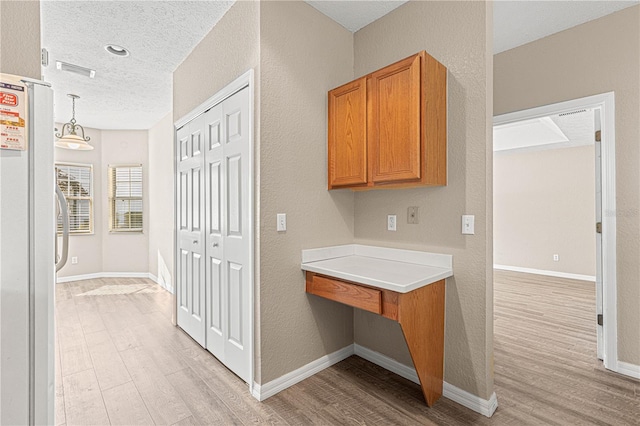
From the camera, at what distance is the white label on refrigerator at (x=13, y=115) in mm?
1062

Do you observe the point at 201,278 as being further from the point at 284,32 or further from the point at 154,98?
the point at 154,98

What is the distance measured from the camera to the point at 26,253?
112 centimetres

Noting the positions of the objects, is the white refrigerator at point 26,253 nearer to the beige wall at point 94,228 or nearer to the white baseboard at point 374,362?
the white baseboard at point 374,362

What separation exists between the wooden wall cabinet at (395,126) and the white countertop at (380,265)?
553 millimetres

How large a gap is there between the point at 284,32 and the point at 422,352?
234 centimetres

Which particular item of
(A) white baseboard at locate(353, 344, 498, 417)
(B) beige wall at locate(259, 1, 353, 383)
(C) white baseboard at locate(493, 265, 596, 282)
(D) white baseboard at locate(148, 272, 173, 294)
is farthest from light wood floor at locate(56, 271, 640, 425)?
(C) white baseboard at locate(493, 265, 596, 282)

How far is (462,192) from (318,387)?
1.67 metres

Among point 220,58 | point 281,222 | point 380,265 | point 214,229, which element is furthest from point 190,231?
point 380,265

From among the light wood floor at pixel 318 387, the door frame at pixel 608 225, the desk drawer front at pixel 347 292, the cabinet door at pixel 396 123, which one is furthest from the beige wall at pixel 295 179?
the door frame at pixel 608 225

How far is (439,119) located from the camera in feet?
6.93

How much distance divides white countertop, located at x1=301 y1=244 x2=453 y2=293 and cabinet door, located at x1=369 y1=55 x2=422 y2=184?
0.61m

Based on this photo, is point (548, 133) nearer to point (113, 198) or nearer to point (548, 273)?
point (548, 273)

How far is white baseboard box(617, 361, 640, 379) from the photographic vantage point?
2412 mm

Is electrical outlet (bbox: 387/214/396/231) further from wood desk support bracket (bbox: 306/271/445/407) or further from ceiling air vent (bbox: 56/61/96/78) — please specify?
ceiling air vent (bbox: 56/61/96/78)
